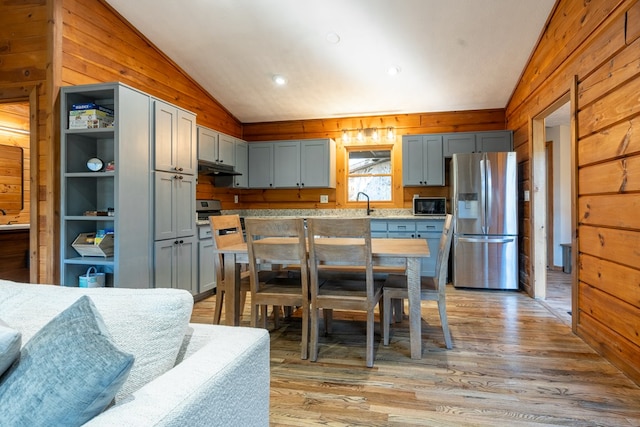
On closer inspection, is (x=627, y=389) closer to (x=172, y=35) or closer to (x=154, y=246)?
(x=154, y=246)

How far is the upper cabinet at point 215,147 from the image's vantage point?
14.4 feet

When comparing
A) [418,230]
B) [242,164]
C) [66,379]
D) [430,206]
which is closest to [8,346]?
[66,379]

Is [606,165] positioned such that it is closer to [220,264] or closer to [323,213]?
[220,264]

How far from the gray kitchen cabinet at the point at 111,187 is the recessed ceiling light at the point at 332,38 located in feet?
6.34

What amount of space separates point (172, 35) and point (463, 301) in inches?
170

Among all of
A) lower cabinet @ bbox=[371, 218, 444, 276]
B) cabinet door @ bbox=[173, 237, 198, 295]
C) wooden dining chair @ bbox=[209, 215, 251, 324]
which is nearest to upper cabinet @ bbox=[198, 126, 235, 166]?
cabinet door @ bbox=[173, 237, 198, 295]

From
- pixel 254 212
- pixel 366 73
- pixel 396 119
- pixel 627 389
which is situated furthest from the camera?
pixel 254 212

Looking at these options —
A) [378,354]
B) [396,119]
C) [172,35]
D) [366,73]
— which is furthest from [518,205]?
[172,35]

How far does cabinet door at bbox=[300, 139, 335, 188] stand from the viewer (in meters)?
5.35

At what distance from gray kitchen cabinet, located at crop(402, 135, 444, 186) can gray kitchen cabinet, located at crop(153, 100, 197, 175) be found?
9.52 ft

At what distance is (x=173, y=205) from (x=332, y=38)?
241 cm

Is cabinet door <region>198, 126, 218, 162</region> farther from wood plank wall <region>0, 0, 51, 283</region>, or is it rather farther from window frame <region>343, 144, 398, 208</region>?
window frame <region>343, 144, 398, 208</region>

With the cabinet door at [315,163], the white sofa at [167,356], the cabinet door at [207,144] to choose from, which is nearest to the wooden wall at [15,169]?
the cabinet door at [207,144]

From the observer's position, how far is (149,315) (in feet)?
3.01
